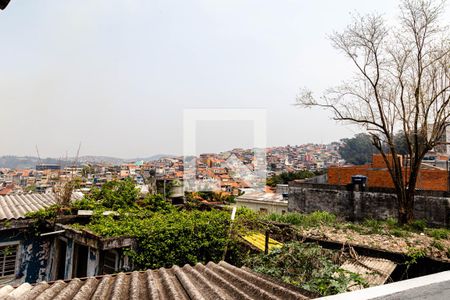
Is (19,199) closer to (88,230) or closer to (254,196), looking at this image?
(88,230)

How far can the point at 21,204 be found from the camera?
868cm

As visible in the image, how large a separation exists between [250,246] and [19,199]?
25.6 ft

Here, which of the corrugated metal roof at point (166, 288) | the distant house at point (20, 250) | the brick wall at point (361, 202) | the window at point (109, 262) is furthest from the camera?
the brick wall at point (361, 202)

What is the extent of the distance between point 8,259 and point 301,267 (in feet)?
24.1

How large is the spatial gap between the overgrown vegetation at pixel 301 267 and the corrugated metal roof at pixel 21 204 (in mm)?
6363

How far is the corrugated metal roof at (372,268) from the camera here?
5.03 meters

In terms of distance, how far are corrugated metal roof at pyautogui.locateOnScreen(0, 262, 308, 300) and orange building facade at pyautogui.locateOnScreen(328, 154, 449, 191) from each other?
626 inches

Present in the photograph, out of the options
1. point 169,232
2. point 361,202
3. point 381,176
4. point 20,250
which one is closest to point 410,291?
point 169,232

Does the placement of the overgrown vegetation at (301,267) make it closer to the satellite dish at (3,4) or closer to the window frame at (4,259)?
the satellite dish at (3,4)

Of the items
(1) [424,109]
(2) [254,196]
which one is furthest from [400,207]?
(2) [254,196]

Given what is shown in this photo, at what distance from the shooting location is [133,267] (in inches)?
236

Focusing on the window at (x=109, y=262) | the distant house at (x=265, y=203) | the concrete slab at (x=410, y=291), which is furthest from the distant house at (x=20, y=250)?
the distant house at (x=265, y=203)

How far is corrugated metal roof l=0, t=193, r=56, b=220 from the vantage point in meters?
7.43

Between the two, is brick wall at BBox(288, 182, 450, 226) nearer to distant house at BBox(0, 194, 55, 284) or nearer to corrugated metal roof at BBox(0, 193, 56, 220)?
corrugated metal roof at BBox(0, 193, 56, 220)
